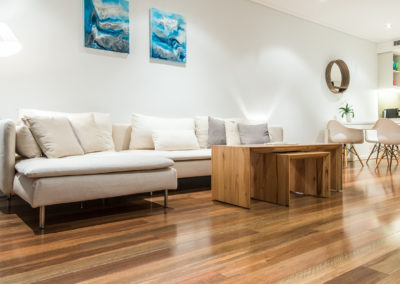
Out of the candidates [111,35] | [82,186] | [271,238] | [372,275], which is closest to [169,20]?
[111,35]

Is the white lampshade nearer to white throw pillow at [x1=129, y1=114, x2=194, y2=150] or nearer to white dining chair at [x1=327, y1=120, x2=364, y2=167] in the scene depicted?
white throw pillow at [x1=129, y1=114, x2=194, y2=150]

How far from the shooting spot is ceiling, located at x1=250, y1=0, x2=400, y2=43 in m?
5.13

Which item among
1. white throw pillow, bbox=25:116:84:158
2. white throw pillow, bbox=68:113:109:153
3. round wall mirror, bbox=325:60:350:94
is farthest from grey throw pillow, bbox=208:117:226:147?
round wall mirror, bbox=325:60:350:94

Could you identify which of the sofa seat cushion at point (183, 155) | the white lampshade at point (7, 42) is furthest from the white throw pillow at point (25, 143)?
the sofa seat cushion at point (183, 155)

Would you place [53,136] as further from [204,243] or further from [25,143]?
[204,243]

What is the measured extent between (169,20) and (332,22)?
3.43 metres

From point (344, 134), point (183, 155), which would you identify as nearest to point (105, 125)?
point (183, 155)

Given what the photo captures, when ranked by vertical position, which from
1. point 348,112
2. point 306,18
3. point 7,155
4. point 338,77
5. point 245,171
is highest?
point 306,18

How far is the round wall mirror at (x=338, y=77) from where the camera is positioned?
6250 millimetres

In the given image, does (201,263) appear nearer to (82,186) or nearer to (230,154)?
(82,186)

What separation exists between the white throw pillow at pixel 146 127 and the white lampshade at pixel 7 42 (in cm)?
130

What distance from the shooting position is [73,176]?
6.91 ft

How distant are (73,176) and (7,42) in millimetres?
1617

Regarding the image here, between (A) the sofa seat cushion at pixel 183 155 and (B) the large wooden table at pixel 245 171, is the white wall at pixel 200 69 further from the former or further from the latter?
(B) the large wooden table at pixel 245 171
